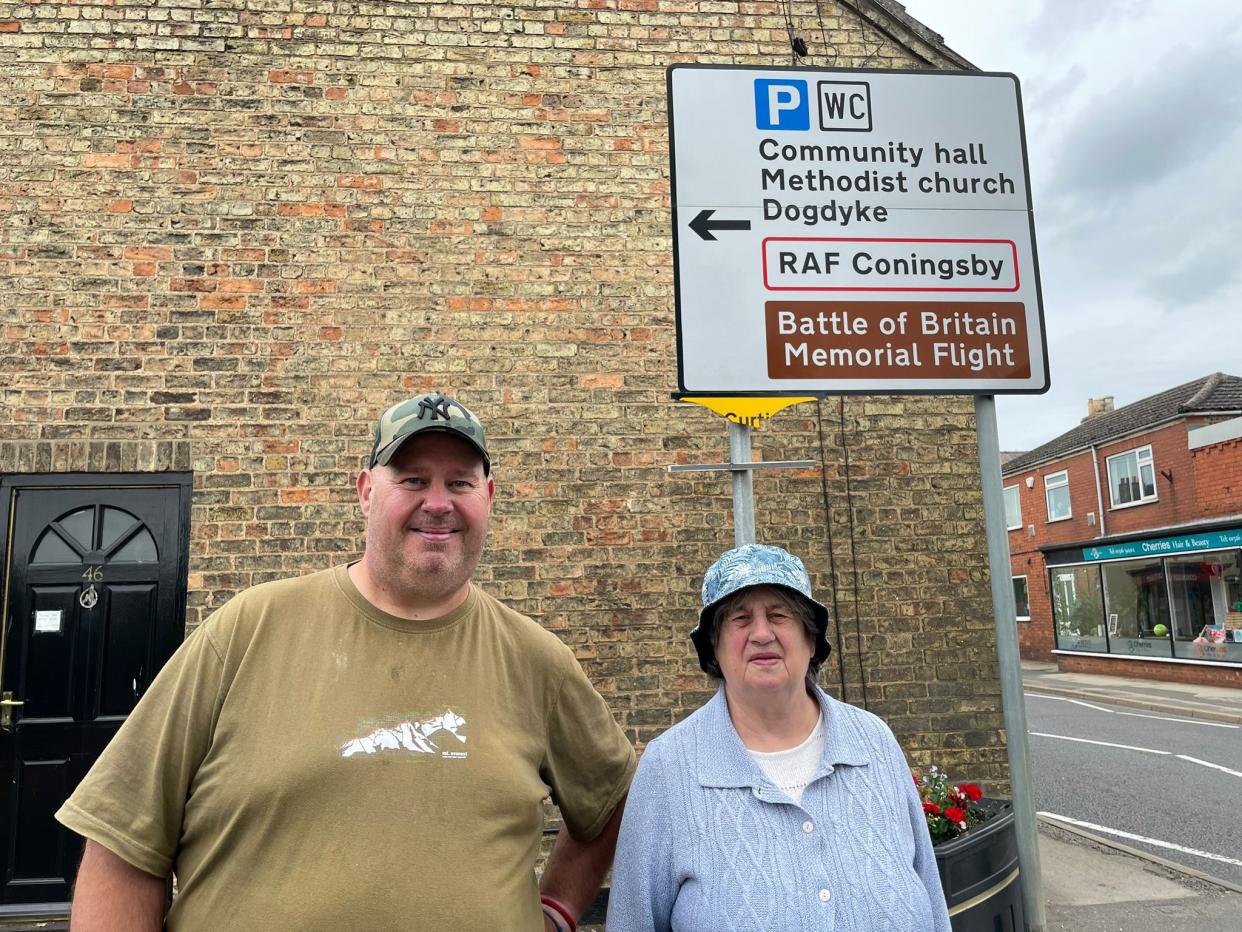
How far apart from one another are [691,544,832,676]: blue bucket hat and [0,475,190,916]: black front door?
12.7ft

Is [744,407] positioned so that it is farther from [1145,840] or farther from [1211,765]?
[1211,765]

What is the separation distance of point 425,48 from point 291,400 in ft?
7.68

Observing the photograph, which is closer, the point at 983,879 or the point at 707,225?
the point at 707,225

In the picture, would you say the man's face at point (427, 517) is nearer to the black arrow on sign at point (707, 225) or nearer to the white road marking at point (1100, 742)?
the black arrow on sign at point (707, 225)

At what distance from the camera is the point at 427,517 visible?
5.87ft

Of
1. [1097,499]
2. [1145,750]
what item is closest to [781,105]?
[1145,750]

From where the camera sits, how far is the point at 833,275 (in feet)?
8.40

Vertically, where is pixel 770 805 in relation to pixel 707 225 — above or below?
below

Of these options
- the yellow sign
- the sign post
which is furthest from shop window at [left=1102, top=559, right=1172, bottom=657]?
the yellow sign

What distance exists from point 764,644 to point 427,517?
782mm

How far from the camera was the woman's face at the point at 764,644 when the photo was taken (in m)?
1.81

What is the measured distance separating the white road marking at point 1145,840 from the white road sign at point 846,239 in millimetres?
5726

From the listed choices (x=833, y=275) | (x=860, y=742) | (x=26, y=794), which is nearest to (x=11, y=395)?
(x=26, y=794)

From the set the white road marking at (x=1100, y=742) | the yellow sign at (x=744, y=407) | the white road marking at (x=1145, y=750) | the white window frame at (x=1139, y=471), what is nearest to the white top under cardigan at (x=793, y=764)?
the yellow sign at (x=744, y=407)
